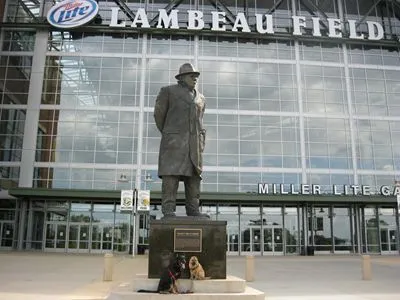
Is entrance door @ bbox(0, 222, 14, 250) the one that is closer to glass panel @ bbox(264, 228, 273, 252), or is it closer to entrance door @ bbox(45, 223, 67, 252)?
entrance door @ bbox(45, 223, 67, 252)

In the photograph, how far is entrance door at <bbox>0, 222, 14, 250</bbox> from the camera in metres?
38.8

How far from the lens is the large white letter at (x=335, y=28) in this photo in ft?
139

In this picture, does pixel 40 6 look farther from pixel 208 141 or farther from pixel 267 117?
pixel 267 117

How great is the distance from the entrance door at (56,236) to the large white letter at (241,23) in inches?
867

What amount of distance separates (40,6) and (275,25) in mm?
21124

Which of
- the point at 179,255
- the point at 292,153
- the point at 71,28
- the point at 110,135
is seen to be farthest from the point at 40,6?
the point at 179,255

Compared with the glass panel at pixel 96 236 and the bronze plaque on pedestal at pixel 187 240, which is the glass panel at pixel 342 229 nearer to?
the glass panel at pixel 96 236

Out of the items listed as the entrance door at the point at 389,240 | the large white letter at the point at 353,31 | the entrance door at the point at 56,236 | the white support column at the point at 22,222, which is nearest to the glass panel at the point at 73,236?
the entrance door at the point at 56,236

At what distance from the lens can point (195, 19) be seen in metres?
41.5

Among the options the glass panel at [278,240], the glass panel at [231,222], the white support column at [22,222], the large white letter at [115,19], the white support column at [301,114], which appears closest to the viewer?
the white support column at [22,222]

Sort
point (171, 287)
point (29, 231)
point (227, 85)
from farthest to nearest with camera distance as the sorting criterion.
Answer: point (227, 85) < point (29, 231) < point (171, 287)

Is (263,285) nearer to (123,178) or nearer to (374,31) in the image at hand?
(123,178)

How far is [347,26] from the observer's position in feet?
144

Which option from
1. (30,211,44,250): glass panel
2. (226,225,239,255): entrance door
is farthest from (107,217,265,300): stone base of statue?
(30,211,44,250): glass panel
